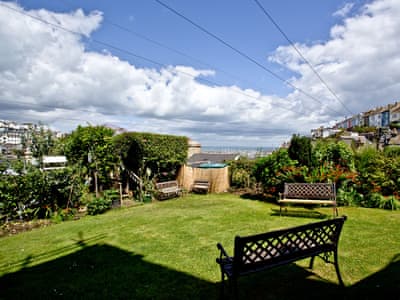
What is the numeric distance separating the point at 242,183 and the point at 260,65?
6.19m

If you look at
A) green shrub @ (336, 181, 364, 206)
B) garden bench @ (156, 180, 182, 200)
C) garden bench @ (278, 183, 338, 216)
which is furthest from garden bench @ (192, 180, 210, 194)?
green shrub @ (336, 181, 364, 206)

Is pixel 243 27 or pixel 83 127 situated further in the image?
pixel 83 127

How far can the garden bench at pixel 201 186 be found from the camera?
1149cm

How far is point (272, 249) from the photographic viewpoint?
2.84 metres

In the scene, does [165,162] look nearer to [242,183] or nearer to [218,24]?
[242,183]

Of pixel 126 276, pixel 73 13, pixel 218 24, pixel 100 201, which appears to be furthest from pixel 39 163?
pixel 218 24

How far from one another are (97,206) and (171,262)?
5.11 m

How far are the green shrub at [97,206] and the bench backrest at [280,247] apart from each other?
657 cm

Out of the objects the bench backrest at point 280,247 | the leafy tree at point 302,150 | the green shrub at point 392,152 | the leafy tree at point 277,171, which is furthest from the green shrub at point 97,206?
the green shrub at point 392,152

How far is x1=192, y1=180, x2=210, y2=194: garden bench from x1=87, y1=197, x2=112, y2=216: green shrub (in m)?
4.81

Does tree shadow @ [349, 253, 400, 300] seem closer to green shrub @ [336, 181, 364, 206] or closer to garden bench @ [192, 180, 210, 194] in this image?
green shrub @ [336, 181, 364, 206]

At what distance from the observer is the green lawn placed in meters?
2.99

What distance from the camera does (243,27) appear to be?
8375mm

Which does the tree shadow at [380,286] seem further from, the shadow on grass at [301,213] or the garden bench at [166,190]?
the garden bench at [166,190]
